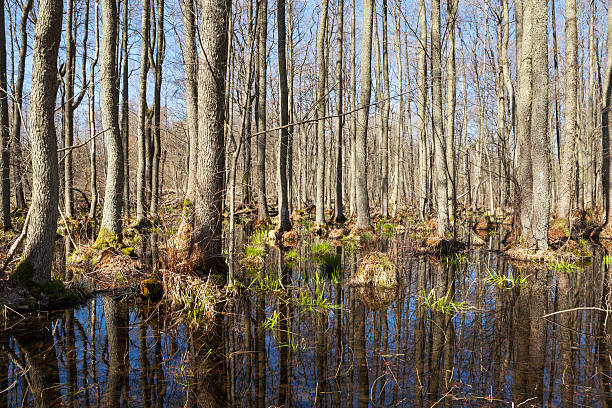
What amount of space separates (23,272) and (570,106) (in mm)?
15788

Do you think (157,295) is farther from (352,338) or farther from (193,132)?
(193,132)

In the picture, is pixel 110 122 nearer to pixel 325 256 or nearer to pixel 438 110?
pixel 325 256

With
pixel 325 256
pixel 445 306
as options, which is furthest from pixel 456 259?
pixel 445 306

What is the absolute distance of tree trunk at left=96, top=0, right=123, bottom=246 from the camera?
9.85m

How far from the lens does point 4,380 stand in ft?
12.1

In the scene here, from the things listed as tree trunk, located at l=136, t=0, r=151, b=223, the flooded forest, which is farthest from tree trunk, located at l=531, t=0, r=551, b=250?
tree trunk, located at l=136, t=0, r=151, b=223

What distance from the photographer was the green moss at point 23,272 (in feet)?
18.8

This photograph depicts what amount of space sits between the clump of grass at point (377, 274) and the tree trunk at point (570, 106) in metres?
8.78

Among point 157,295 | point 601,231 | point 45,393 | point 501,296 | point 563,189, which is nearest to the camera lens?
point 45,393

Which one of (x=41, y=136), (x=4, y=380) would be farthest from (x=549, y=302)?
(x=41, y=136)

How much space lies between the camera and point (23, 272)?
575cm

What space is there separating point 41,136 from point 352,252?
8.23 meters

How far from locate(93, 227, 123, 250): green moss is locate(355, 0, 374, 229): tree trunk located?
8.19 m

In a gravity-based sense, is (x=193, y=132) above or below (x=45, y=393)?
above
